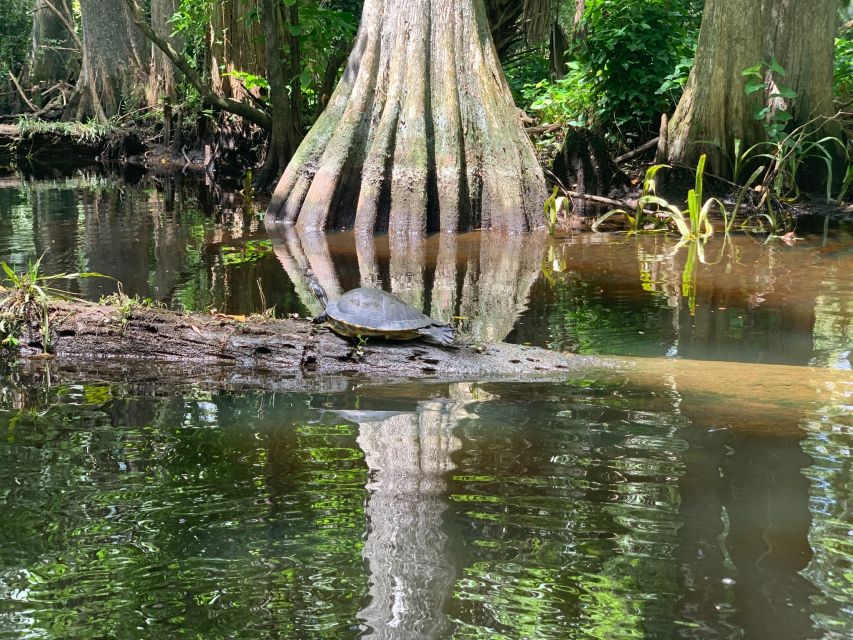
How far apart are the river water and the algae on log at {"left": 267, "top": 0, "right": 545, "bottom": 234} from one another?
438cm

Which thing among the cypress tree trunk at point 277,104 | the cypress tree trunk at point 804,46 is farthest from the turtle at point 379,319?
the cypress tree trunk at point 277,104

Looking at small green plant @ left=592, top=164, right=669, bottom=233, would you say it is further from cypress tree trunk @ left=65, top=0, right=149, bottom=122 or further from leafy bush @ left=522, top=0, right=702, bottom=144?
cypress tree trunk @ left=65, top=0, right=149, bottom=122

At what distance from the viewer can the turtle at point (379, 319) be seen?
469 centimetres

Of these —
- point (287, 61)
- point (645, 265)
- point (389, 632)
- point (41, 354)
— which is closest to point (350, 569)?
point (389, 632)

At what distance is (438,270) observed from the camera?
8.31 meters

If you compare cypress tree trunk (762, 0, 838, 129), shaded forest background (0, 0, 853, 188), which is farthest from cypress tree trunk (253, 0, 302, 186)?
cypress tree trunk (762, 0, 838, 129)

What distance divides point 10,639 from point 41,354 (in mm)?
3043

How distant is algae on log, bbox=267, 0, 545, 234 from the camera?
10336mm

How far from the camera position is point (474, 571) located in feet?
9.01

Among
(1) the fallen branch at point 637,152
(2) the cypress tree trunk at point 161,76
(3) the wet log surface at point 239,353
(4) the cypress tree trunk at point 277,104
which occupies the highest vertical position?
(2) the cypress tree trunk at point 161,76

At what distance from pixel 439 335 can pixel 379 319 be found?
370 mm

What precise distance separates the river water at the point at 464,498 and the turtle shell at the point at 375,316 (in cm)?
30

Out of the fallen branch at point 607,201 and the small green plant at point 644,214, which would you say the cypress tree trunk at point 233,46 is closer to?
the fallen branch at point 607,201

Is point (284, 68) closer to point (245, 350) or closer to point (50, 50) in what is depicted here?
point (245, 350)
